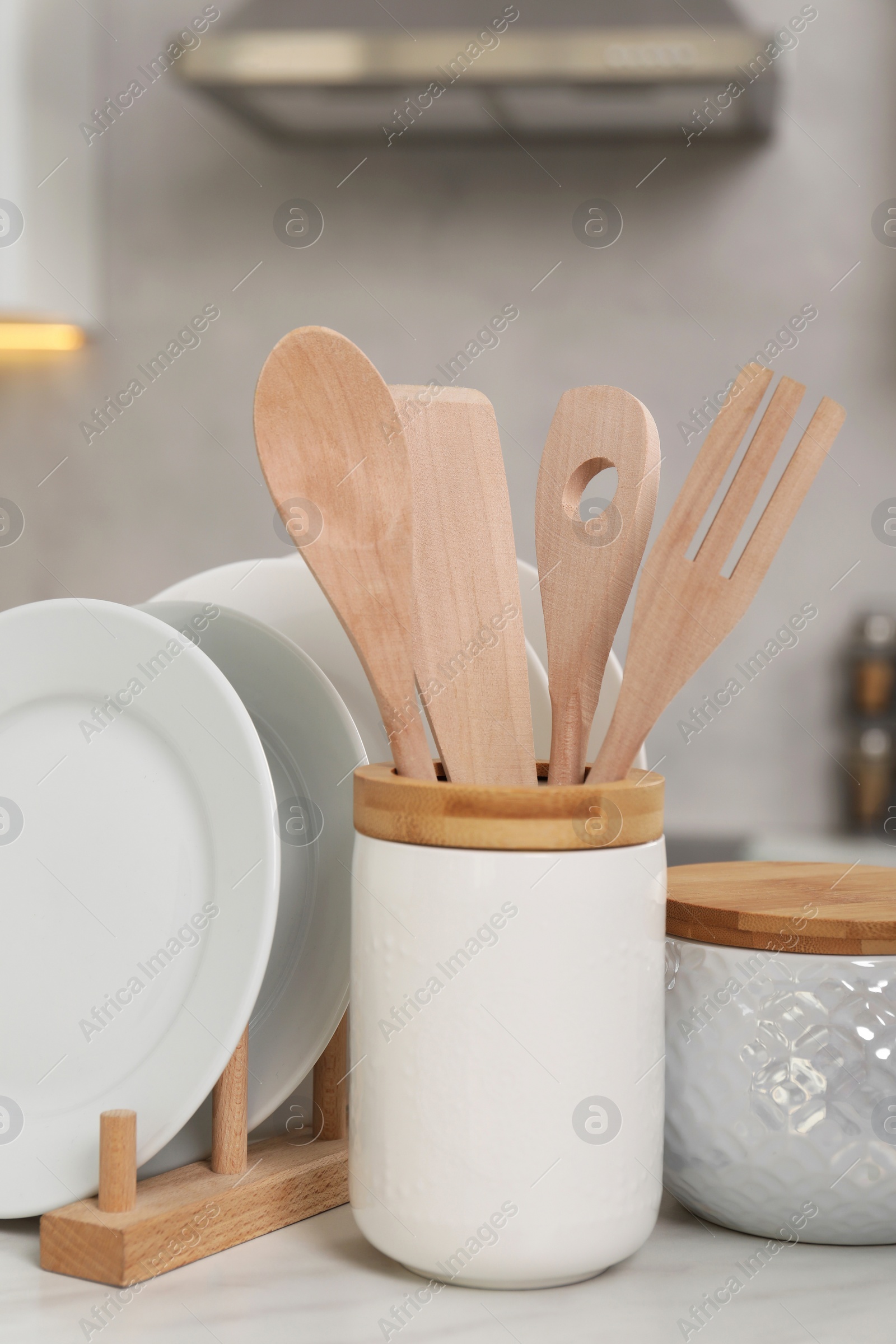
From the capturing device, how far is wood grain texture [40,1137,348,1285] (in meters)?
0.46

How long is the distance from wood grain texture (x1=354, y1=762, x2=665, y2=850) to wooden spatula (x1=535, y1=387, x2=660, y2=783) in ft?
0.17

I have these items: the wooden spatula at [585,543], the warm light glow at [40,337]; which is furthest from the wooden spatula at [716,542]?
the warm light glow at [40,337]

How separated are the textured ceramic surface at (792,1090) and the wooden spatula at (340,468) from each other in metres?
0.20

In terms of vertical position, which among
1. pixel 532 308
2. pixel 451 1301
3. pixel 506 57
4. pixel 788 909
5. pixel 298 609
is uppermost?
pixel 506 57

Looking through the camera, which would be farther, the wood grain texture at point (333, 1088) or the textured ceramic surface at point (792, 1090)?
the wood grain texture at point (333, 1088)

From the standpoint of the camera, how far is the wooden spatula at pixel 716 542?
0.46 meters

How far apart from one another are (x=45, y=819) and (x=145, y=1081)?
0.40 ft

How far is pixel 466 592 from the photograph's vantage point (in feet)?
1.64

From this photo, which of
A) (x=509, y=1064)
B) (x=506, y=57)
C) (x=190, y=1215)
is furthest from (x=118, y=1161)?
(x=506, y=57)

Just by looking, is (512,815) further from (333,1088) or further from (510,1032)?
(333,1088)

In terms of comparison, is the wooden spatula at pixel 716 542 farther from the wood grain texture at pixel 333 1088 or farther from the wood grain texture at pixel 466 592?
the wood grain texture at pixel 333 1088

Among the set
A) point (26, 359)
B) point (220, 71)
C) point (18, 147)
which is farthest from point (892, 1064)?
point (26, 359)

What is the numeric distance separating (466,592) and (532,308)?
46.7 inches

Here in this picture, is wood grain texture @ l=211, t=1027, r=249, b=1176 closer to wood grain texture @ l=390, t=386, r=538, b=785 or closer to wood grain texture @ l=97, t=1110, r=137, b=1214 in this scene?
wood grain texture @ l=97, t=1110, r=137, b=1214
